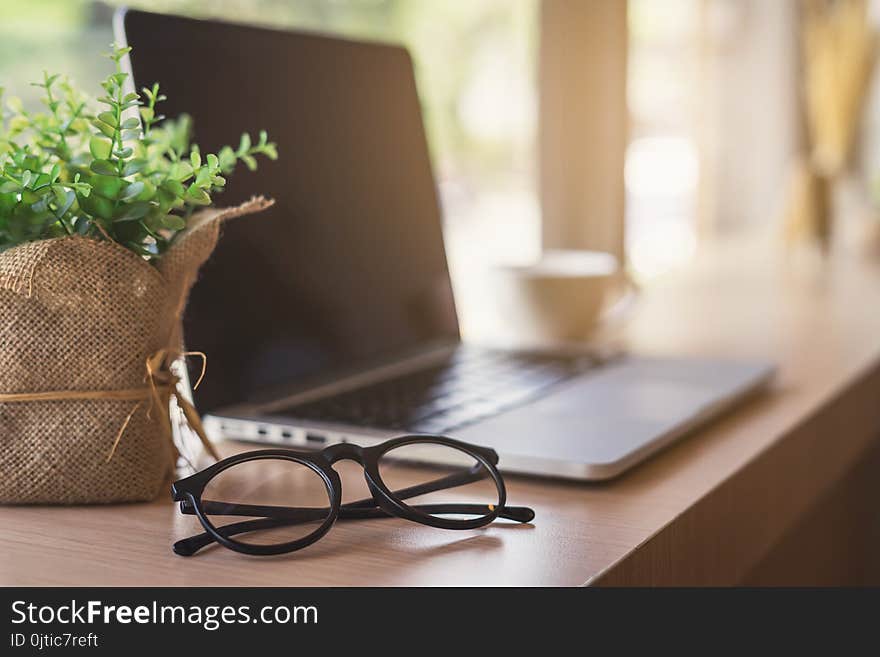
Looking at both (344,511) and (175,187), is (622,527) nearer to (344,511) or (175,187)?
(344,511)

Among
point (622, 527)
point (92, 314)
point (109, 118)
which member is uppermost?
point (109, 118)

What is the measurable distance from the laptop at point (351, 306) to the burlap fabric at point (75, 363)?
139 millimetres

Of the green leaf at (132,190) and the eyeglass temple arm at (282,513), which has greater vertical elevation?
the green leaf at (132,190)

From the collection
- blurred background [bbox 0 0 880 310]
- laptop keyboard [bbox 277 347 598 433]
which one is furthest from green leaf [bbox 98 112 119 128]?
blurred background [bbox 0 0 880 310]

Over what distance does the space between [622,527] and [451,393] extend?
11.0 inches

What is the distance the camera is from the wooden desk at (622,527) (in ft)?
1.59

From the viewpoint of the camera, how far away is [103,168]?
1.86 feet

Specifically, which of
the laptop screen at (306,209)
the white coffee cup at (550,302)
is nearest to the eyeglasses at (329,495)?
the laptop screen at (306,209)

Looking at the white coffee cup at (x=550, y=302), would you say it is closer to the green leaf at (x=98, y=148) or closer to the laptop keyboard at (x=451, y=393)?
the laptop keyboard at (x=451, y=393)

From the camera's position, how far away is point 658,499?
0.60 meters

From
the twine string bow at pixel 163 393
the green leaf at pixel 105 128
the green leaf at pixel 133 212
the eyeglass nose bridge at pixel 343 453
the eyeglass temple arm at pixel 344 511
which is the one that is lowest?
the eyeglass temple arm at pixel 344 511

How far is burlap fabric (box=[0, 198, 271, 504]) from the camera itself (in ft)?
1.80

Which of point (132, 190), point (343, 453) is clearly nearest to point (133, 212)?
Answer: point (132, 190)

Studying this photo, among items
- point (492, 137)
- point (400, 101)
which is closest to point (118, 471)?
point (400, 101)
